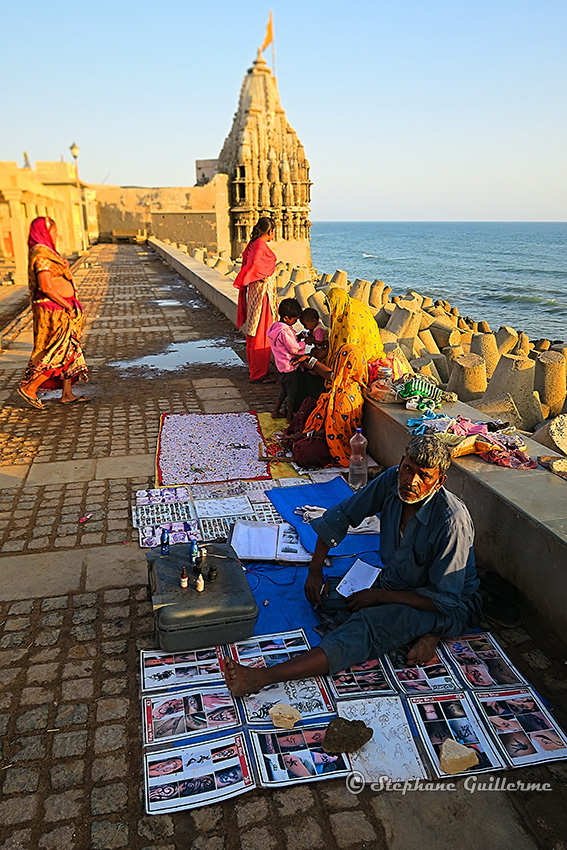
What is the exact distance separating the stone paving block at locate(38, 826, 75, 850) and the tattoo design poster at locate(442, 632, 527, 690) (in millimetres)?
1733

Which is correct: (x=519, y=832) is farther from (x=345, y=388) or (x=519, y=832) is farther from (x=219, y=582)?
(x=345, y=388)

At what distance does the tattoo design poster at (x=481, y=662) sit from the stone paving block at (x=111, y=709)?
1.52 metres

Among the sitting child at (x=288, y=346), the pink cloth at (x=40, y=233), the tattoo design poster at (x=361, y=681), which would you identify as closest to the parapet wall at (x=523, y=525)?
the tattoo design poster at (x=361, y=681)

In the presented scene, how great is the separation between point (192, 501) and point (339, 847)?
2.82m

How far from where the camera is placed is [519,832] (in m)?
2.22

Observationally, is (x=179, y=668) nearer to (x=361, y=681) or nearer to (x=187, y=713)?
(x=187, y=713)

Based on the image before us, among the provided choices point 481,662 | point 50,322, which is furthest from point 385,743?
point 50,322

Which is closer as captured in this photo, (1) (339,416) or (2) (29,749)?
(2) (29,749)

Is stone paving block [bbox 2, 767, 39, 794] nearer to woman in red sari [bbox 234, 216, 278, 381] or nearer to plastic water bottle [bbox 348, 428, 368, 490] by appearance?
plastic water bottle [bbox 348, 428, 368, 490]

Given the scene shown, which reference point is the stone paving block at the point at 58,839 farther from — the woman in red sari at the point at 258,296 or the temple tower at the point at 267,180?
the temple tower at the point at 267,180

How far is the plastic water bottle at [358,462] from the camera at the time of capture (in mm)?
5105

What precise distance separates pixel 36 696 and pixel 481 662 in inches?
80.7

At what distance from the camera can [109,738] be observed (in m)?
2.57

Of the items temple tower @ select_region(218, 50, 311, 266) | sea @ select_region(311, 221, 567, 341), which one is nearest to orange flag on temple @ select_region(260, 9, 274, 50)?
temple tower @ select_region(218, 50, 311, 266)
